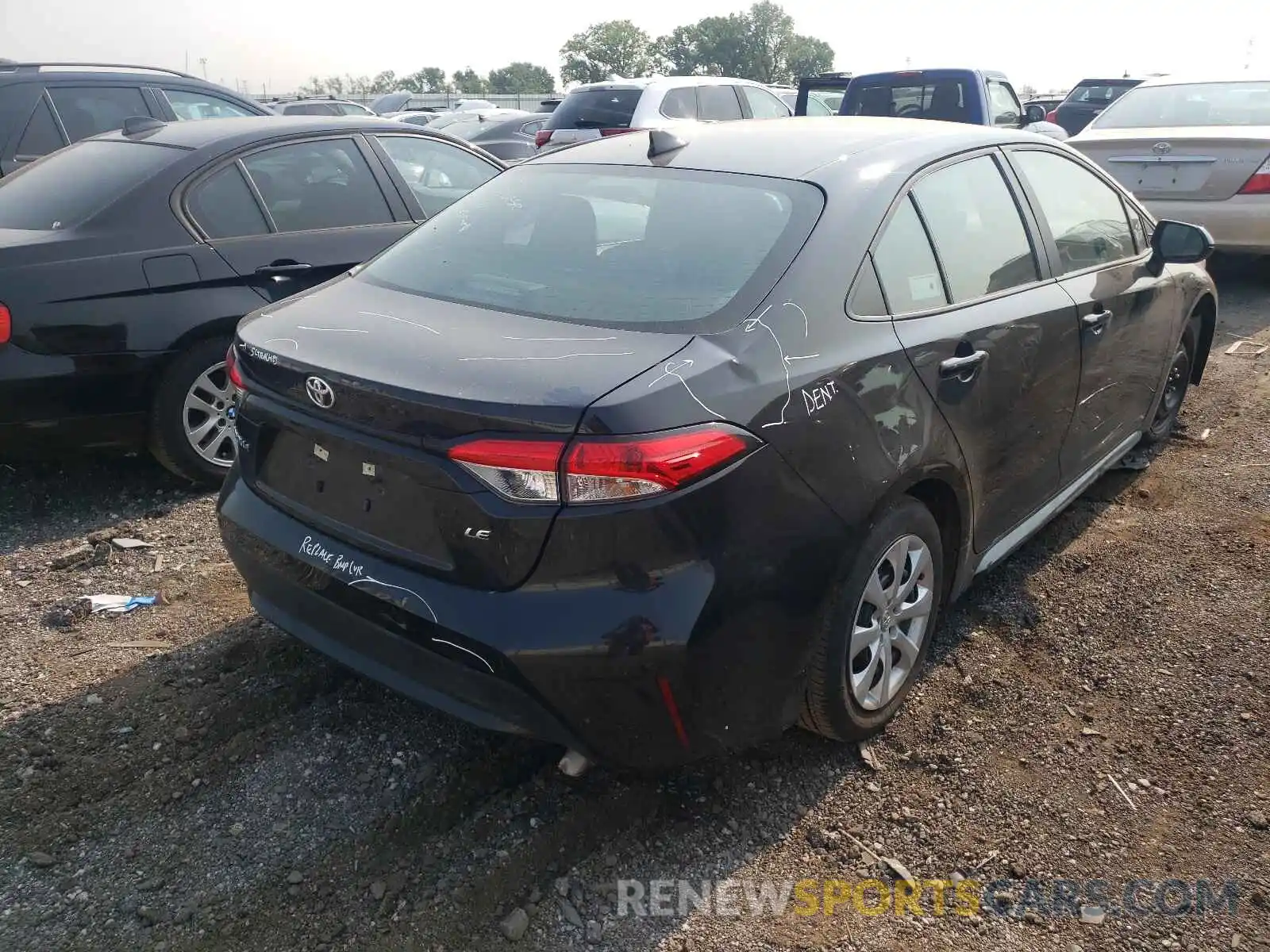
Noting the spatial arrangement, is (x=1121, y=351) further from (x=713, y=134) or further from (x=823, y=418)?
(x=823, y=418)

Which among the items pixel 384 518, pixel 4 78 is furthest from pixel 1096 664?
pixel 4 78

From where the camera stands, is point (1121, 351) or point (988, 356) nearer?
point (988, 356)

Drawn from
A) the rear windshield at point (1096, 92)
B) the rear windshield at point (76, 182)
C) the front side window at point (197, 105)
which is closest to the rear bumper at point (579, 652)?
the rear windshield at point (76, 182)

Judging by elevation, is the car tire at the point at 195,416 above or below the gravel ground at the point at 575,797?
above

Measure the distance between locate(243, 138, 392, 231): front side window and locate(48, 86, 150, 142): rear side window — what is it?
9.05 ft

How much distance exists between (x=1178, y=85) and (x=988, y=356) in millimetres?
7526

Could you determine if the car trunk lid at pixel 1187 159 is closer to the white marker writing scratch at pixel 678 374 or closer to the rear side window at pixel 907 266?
the rear side window at pixel 907 266

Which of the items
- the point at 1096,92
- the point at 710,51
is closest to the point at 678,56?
the point at 710,51

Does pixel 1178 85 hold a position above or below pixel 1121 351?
above

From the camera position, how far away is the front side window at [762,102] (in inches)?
454

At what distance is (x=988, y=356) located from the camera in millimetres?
2986

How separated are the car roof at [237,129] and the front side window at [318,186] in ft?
0.26

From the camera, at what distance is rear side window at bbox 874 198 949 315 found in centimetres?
274

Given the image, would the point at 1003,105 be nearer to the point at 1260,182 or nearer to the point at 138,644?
the point at 1260,182
